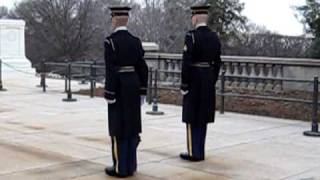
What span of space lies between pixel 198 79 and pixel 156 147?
1448mm

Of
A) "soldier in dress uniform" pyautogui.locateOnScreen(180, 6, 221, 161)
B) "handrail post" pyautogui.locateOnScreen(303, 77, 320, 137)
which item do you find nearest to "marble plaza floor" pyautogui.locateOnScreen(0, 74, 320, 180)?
"handrail post" pyautogui.locateOnScreen(303, 77, 320, 137)

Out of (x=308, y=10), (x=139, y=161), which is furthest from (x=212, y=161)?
(x=308, y=10)

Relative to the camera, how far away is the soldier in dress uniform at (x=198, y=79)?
7715mm

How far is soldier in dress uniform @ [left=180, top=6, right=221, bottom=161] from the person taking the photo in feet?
25.3

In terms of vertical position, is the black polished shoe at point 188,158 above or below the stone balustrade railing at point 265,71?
below

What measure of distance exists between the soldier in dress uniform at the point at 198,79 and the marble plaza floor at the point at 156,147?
36cm

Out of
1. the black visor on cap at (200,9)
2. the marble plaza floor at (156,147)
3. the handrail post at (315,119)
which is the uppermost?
the black visor on cap at (200,9)

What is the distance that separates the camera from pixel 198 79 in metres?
7.80

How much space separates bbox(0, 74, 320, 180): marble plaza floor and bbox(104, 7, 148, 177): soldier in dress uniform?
27 centimetres

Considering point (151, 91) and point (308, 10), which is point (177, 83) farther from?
point (308, 10)

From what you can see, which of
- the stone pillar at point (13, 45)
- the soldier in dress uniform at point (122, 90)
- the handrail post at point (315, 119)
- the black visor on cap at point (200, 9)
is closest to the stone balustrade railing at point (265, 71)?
the handrail post at point (315, 119)

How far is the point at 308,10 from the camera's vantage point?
66.7 ft

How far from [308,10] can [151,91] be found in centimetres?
848

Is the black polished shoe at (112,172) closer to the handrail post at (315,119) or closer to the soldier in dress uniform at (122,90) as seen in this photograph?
the soldier in dress uniform at (122,90)
